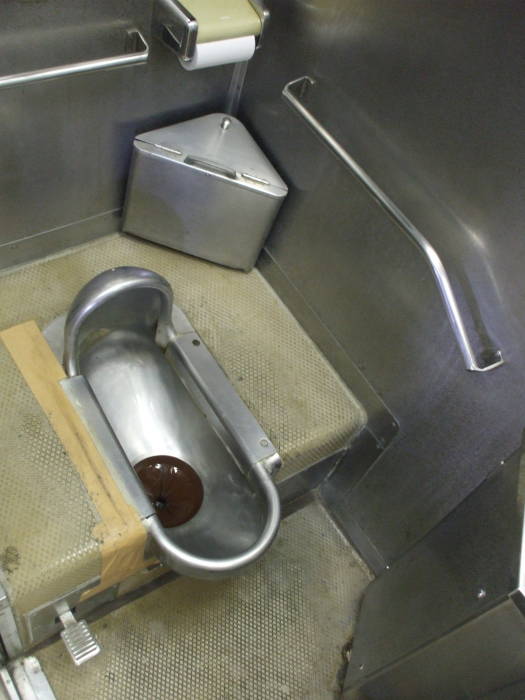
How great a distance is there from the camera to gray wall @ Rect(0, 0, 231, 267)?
1.00 metres

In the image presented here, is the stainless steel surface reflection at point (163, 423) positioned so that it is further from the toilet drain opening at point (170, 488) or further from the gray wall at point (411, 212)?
the gray wall at point (411, 212)

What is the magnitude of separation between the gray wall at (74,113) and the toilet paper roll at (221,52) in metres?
0.10

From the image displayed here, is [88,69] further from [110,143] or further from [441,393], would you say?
[441,393]

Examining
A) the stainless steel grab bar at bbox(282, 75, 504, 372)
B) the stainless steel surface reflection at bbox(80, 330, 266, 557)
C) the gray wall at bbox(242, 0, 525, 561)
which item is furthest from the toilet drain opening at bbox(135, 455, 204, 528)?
the stainless steel grab bar at bbox(282, 75, 504, 372)

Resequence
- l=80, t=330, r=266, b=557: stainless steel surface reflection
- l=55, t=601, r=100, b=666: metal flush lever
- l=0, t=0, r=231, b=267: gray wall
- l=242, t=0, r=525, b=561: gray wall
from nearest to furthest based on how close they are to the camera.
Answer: l=242, t=0, r=525, b=561: gray wall < l=0, t=0, r=231, b=267: gray wall < l=55, t=601, r=100, b=666: metal flush lever < l=80, t=330, r=266, b=557: stainless steel surface reflection

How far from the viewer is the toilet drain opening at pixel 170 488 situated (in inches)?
48.8

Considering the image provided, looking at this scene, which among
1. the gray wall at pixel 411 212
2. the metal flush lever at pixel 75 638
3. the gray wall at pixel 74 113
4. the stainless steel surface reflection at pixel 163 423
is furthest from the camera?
the stainless steel surface reflection at pixel 163 423

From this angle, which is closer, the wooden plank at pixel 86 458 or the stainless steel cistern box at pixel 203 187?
the wooden plank at pixel 86 458

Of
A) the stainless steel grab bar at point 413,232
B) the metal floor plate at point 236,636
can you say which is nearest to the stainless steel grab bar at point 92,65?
the stainless steel grab bar at point 413,232

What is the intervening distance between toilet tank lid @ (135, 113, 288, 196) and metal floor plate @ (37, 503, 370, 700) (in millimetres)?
853

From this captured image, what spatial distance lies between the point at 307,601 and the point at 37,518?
69 centimetres

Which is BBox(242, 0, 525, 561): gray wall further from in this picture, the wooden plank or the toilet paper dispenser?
the wooden plank

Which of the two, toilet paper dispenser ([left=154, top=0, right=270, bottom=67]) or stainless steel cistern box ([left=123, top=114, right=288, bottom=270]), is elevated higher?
toilet paper dispenser ([left=154, top=0, right=270, bottom=67])

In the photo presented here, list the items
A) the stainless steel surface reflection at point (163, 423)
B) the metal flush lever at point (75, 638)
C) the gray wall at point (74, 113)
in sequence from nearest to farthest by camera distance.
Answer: the gray wall at point (74, 113) < the metal flush lever at point (75, 638) < the stainless steel surface reflection at point (163, 423)
